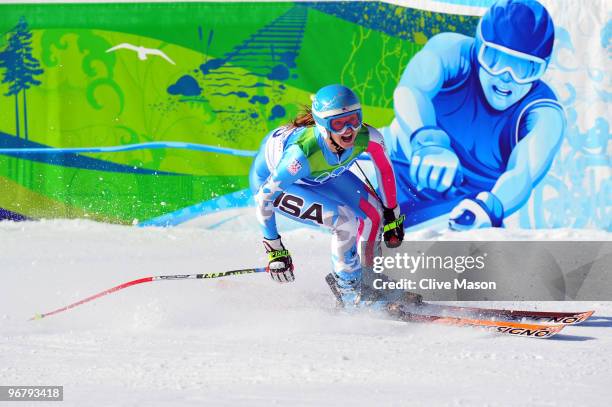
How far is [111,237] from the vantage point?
24.0 ft

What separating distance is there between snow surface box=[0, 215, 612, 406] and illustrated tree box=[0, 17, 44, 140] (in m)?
2.18

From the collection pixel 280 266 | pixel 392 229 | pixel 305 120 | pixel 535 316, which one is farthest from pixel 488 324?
pixel 305 120

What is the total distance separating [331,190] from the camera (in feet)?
15.6

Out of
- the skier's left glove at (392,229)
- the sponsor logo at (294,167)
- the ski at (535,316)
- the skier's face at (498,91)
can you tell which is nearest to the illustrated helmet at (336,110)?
the sponsor logo at (294,167)

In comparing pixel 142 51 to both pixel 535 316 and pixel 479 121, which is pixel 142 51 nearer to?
pixel 479 121

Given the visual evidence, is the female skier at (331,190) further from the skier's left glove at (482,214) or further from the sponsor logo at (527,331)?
the skier's left glove at (482,214)

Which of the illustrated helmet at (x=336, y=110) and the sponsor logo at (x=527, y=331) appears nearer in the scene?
the sponsor logo at (x=527, y=331)

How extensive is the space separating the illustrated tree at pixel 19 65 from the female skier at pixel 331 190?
152 inches

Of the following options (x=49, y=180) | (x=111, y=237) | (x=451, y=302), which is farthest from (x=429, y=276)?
(x=49, y=180)

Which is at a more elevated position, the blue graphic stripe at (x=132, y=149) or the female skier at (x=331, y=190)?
the female skier at (x=331, y=190)

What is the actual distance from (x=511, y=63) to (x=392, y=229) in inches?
136

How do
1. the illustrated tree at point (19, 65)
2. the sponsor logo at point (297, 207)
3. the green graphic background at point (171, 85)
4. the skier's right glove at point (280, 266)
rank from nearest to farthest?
the skier's right glove at point (280, 266) < the sponsor logo at point (297, 207) < the green graphic background at point (171, 85) < the illustrated tree at point (19, 65)

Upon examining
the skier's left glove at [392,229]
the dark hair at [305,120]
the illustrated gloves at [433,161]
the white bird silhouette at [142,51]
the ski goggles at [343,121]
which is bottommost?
the illustrated gloves at [433,161]

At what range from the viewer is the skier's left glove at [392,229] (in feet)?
15.4
